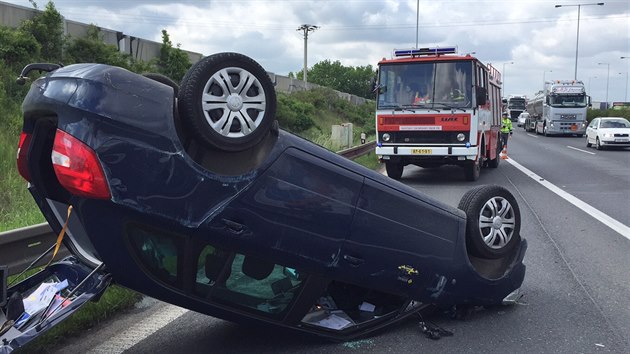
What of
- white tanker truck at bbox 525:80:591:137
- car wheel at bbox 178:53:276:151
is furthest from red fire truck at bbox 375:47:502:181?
white tanker truck at bbox 525:80:591:137

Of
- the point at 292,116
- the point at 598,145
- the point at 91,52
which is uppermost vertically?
the point at 91,52

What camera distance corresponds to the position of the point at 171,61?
79.4 ft

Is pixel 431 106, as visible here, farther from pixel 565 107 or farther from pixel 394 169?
pixel 565 107

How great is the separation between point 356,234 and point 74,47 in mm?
17416

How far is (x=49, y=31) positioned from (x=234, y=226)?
17.2 metres

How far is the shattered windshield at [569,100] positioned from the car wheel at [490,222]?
36.1 meters

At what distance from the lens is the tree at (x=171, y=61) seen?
24.0m

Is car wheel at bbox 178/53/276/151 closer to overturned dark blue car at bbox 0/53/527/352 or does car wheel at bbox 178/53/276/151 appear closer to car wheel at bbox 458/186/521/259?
overturned dark blue car at bbox 0/53/527/352

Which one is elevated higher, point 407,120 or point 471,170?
point 407,120

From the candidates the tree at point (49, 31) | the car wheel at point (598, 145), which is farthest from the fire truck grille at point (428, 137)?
the car wheel at point (598, 145)

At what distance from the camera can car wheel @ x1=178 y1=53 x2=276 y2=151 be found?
2.91 metres

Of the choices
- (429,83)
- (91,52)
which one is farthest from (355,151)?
(91,52)

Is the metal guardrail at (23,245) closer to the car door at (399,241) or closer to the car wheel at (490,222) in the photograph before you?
the car door at (399,241)

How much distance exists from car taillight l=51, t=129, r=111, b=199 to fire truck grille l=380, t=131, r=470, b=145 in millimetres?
10922
